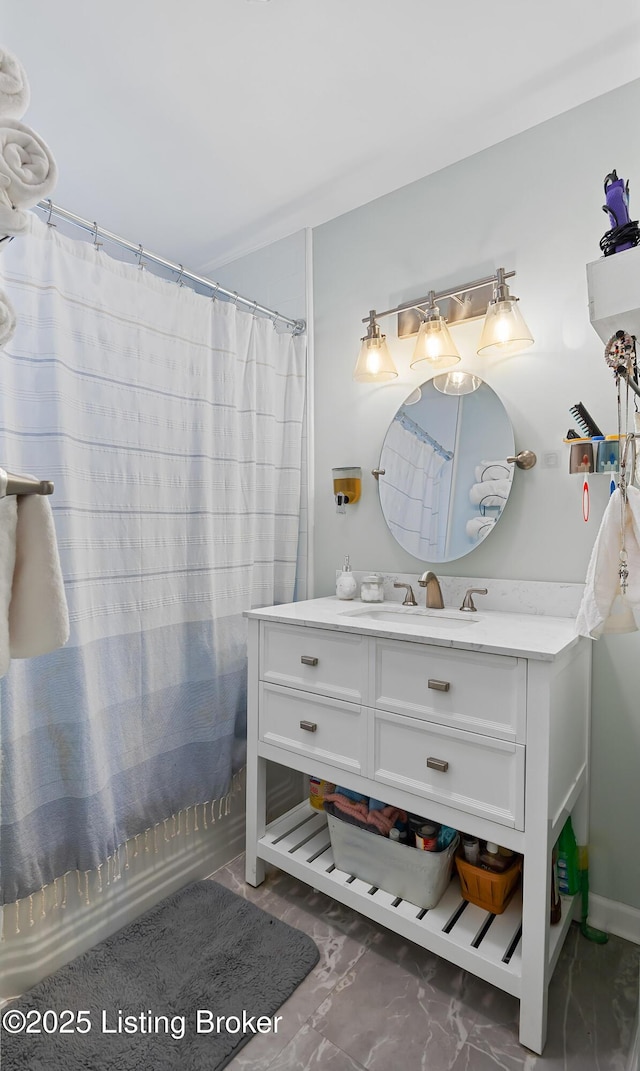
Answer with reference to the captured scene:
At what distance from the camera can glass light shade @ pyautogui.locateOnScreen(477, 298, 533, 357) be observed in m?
1.69

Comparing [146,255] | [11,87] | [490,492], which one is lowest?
[490,492]

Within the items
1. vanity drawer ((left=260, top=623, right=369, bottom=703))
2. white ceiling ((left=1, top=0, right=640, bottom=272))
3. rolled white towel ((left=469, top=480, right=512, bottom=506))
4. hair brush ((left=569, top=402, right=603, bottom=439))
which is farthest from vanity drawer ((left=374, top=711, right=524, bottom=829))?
white ceiling ((left=1, top=0, right=640, bottom=272))

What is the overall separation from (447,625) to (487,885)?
0.72 metres

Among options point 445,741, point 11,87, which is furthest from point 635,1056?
point 11,87

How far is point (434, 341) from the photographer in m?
1.85

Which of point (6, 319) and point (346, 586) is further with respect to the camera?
point (346, 586)

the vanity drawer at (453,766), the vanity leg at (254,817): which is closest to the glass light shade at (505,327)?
the vanity drawer at (453,766)

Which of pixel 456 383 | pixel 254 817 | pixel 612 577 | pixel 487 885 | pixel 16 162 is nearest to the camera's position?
pixel 16 162

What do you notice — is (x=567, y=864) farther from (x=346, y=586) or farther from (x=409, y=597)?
(x=346, y=586)

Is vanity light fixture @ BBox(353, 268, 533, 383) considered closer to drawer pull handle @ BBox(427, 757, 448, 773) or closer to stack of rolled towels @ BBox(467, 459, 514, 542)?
stack of rolled towels @ BBox(467, 459, 514, 542)

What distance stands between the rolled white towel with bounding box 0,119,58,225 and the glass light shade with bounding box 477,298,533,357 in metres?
1.37

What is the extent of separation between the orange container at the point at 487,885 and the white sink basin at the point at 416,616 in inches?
26.4

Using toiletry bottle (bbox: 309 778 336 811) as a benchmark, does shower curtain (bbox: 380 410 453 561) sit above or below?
above

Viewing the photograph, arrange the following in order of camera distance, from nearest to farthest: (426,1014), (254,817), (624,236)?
(624,236) < (426,1014) < (254,817)
